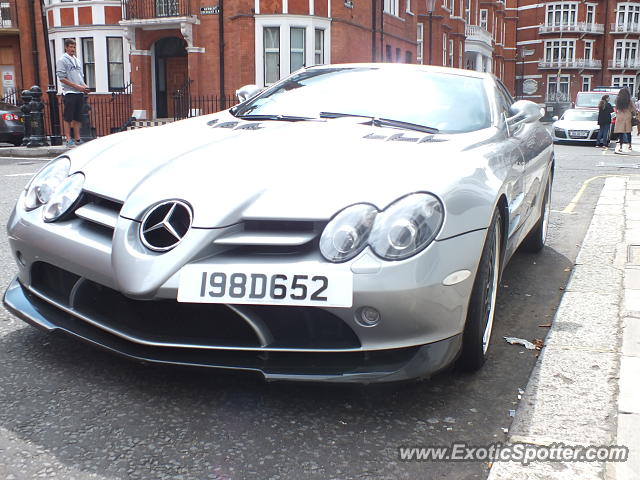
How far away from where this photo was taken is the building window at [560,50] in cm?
7200

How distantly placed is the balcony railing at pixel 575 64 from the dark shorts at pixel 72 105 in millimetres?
67069

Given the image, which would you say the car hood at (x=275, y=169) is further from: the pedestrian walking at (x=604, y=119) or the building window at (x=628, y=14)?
the building window at (x=628, y=14)

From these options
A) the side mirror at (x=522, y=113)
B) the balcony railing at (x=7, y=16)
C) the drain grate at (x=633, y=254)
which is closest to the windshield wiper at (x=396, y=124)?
the side mirror at (x=522, y=113)

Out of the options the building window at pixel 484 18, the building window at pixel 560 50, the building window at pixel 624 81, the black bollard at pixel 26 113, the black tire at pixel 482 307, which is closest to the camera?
the black tire at pixel 482 307

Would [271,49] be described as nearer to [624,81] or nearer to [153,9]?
[153,9]

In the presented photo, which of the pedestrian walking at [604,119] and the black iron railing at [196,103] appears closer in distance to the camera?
the pedestrian walking at [604,119]

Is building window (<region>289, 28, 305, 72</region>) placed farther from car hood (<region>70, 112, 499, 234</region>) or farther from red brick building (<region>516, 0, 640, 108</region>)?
red brick building (<region>516, 0, 640, 108</region>)

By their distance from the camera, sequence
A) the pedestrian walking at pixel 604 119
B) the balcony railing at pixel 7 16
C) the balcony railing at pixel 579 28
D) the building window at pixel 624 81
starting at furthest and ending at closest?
the building window at pixel 624 81
the balcony railing at pixel 579 28
the balcony railing at pixel 7 16
the pedestrian walking at pixel 604 119

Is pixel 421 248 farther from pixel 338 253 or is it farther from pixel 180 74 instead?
pixel 180 74

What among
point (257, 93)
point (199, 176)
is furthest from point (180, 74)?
point (199, 176)

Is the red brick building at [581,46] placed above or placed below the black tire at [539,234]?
above

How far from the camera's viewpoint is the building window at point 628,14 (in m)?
71.4

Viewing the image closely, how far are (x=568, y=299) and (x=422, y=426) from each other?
1940mm

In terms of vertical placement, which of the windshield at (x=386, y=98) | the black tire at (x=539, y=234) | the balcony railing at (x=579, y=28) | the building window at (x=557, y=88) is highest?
the balcony railing at (x=579, y=28)
